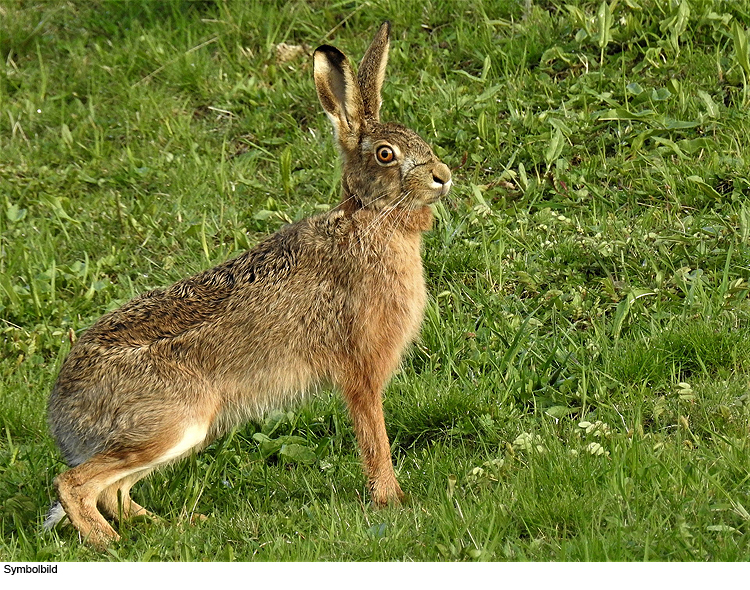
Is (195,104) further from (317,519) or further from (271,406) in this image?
(317,519)

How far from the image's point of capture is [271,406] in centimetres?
537

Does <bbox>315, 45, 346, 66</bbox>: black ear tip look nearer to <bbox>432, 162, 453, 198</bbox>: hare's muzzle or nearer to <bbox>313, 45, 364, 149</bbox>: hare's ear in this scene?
<bbox>313, 45, 364, 149</bbox>: hare's ear

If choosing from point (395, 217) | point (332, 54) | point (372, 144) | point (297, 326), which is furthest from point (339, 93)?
point (297, 326)

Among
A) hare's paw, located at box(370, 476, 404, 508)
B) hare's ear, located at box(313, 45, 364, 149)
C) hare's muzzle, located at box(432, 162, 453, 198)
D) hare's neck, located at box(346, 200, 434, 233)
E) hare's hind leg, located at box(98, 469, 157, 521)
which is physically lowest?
hare's hind leg, located at box(98, 469, 157, 521)

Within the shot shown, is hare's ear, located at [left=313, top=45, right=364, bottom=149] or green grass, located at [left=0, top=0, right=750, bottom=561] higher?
hare's ear, located at [left=313, top=45, right=364, bottom=149]

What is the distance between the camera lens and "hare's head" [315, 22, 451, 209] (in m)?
5.17

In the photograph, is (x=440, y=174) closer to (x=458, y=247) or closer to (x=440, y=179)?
(x=440, y=179)

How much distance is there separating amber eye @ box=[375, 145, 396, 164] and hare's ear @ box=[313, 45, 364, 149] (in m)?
0.20

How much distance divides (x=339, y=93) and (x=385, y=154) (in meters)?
0.41

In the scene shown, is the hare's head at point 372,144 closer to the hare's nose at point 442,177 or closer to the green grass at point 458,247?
the hare's nose at point 442,177

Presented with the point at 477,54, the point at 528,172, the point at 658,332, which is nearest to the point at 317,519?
the point at 658,332

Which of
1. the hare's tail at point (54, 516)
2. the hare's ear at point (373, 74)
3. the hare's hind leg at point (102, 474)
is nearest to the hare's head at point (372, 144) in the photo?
the hare's ear at point (373, 74)

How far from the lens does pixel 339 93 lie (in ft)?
17.6

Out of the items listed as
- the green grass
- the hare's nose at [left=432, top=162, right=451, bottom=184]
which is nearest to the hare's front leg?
the green grass
